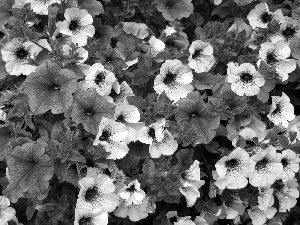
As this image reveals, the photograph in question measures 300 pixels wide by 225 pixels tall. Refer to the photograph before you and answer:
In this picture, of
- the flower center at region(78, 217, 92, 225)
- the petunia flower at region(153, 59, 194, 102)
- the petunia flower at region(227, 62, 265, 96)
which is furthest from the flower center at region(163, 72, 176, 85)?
the flower center at region(78, 217, 92, 225)

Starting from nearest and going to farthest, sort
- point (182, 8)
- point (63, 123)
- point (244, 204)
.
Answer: point (63, 123) → point (244, 204) → point (182, 8)

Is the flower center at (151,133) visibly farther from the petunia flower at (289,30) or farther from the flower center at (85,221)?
the petunia flower at (289,30)

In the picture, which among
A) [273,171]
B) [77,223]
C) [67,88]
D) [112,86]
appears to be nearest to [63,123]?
[67,88]

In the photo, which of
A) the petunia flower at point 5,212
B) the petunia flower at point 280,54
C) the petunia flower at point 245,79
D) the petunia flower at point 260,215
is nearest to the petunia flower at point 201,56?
the petunia flower at point 245,79

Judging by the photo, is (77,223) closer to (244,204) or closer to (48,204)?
(48,204)

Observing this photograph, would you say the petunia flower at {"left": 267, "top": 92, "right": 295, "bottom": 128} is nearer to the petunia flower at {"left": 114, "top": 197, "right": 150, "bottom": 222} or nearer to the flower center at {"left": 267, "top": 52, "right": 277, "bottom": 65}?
the flower center at {"left": 267, "top": 52, "right": 277, "bottom": 65}

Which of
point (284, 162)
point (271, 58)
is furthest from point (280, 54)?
point (284, 162)
